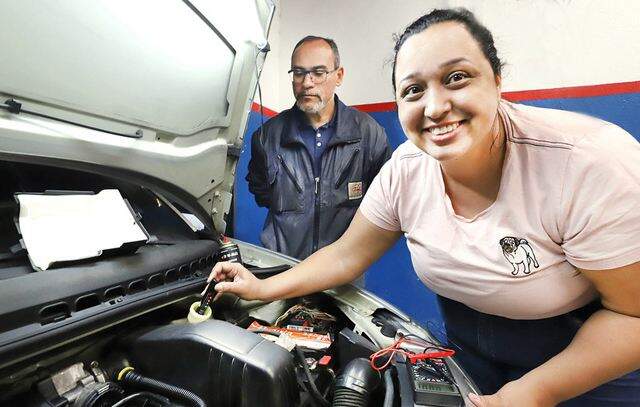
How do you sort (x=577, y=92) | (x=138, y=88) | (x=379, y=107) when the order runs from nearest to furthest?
(x=138, y=88), (x=577, y=92), (x=379, y=107)

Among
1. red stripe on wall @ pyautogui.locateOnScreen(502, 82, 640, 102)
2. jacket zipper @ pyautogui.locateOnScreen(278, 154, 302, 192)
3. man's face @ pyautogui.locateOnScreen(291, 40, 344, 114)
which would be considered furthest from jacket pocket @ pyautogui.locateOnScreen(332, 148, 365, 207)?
red stripe on wall @ pyautogui.locateOnScreen(502, 82, 640, 102)

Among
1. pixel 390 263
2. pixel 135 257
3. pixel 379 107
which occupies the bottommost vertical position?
pixel 390 263

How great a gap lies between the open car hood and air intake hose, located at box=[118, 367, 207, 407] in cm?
52

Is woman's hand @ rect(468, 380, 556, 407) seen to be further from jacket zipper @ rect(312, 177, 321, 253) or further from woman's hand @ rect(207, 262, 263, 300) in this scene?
jacket zipper @ rect(312, 177, 321, 253)

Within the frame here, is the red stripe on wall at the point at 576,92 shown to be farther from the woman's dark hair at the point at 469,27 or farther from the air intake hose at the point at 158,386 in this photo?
the air intake hose at the point at 158,386

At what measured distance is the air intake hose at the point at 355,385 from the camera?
672 millimetres

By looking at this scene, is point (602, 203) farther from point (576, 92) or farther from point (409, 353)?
point (576, 92)

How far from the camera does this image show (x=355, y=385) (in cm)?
69

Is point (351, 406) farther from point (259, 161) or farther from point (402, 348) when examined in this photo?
point (259, 161)

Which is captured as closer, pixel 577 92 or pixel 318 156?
pixel 577 92

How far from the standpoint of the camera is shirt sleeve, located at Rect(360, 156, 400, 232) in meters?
1.04

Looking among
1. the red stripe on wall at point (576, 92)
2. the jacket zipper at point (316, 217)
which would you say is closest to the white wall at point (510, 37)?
the red stripe on wall at point (576, 92)

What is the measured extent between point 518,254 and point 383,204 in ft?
1.30

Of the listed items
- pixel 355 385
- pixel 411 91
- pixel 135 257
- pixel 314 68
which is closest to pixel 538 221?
pixel 411 91
